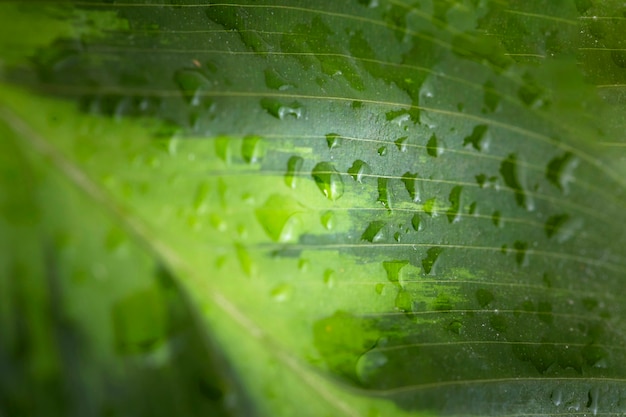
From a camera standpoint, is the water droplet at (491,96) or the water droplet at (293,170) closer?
the water droplet at (293,170)

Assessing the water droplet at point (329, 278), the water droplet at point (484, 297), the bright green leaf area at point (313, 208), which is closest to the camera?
the bright green leaf area at point (313, 208)

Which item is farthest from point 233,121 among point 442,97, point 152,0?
point 442,97

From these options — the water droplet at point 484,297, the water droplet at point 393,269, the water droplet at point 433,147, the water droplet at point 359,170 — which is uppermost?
the water droplet at point 433,147

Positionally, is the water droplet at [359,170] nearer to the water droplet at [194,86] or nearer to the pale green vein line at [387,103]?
the pale green vein line at [387,103]

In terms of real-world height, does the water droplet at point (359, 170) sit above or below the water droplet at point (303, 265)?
above

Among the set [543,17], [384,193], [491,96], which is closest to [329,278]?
[384,193]

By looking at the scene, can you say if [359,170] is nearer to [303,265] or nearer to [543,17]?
[303,265]

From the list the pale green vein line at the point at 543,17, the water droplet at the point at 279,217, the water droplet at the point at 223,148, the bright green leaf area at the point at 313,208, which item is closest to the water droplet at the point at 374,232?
the bright green leaf area at the point at 313,208

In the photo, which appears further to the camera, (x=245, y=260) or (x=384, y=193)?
(x=384, y=193)
